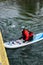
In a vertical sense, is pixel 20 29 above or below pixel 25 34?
below

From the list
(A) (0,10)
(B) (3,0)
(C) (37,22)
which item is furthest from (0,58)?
(B) (3,0)

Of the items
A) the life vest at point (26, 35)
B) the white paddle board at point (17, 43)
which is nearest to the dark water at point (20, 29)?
the white paddle board at point (17, 43)

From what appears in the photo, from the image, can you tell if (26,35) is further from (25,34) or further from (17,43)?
(17,43)

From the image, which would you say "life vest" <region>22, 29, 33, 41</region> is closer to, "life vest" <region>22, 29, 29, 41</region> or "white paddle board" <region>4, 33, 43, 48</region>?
"life vest" <region>22, 29, 29, 41</region>

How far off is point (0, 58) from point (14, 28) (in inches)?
433

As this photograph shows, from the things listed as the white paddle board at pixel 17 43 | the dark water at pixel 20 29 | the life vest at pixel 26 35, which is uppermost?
the life vest at pixel 26 35

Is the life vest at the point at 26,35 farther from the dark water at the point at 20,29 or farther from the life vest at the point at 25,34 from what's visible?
the dark water at the point at 20,29

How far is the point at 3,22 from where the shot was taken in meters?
19.8

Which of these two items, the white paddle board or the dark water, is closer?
the dark water

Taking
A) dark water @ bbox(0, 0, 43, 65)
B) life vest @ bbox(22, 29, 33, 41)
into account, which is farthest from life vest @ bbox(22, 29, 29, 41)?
dark water @ bbox(0, 0, 43, 65)

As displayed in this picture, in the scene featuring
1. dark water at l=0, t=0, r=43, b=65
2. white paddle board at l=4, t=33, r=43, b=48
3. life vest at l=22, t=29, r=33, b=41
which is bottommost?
dark water at l=0, t=0, r=43, b=65

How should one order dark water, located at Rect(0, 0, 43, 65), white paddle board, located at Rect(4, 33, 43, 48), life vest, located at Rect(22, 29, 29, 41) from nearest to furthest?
dark water, located at Rect(0, 0, 43, 65), white paddle board, located at Rect(4, 33, 43, 48), life vest, located at Rect(22, 29, 29, 41)

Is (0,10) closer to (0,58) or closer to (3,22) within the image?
(3,22)

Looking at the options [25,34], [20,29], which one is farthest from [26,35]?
[20,29]
